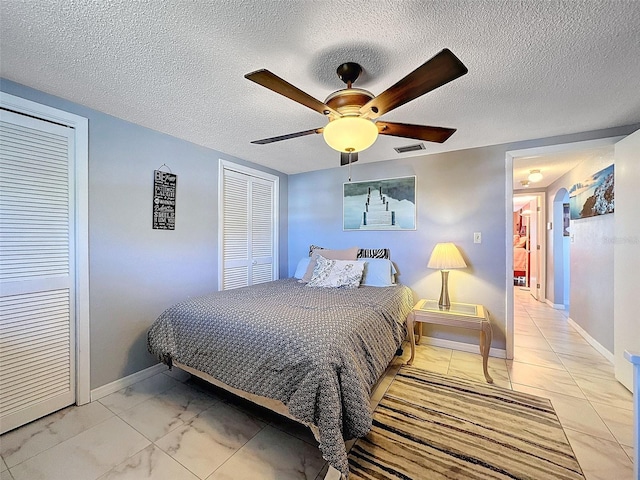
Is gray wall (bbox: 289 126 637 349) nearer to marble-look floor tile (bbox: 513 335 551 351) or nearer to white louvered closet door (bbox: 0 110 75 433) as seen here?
marble-look floor tile (bbox: 513 335 551 351)

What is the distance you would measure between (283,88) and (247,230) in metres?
2.37

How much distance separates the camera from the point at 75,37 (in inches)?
52.0

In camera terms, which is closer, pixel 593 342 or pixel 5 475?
pixel 5 475

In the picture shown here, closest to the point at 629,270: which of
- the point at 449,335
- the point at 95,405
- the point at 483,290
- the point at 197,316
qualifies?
the point at 483,290

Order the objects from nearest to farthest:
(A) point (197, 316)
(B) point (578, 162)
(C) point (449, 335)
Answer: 1. (A) point (197, 316)
2. (C) point (449, 335)
3. (B) point (578, 162)

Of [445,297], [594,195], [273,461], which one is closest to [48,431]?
[273,461]

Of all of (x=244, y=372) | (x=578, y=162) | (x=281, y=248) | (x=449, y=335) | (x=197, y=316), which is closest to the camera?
(x=244, y=372)

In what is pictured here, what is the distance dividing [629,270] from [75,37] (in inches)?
155

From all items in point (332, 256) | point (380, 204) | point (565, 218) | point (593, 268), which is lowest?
point (593, 268)

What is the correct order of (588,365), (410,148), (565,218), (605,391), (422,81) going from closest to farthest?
1. (422,81)
2. (605,391)
3. (588,365)
4. (410,148)
5. (565,218)

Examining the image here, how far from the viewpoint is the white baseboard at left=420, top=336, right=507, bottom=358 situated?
9.02 ft

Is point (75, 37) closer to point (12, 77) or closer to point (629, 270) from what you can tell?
point (12, 77)

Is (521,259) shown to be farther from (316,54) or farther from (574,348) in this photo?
(316,54)

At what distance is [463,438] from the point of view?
5.34 ft
